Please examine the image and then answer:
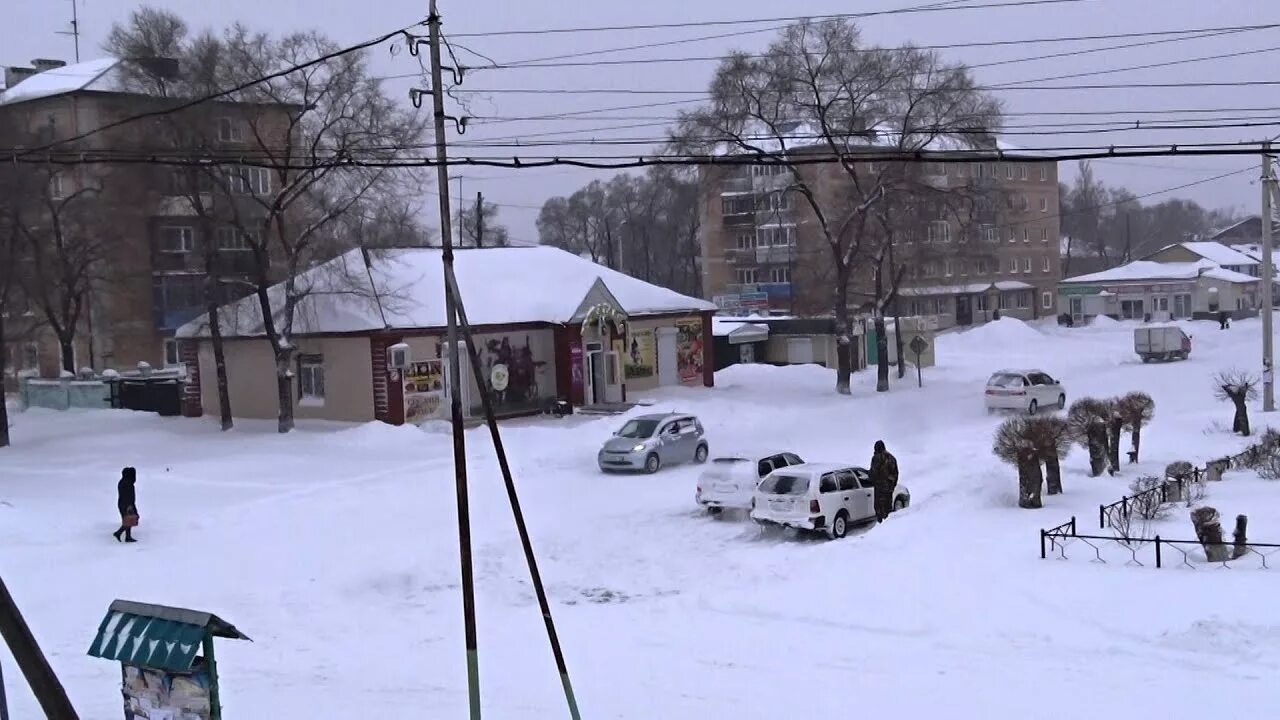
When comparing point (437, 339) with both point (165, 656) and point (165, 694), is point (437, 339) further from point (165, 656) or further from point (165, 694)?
point (165, 656)

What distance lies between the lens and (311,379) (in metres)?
38.2

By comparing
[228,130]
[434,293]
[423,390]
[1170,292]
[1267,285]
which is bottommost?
[423,390]

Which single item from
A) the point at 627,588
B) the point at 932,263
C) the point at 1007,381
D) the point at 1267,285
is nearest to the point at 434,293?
the point at 1007,381

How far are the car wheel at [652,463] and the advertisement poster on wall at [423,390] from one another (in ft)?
32.3

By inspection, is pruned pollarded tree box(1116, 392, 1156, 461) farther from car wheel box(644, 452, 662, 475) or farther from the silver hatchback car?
car wheel box(644, 452, 662, 475)

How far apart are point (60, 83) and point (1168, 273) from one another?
67546 millimetres

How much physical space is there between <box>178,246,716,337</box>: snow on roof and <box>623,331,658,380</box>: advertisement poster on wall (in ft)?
2.83

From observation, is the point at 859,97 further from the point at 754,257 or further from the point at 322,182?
the point at 754,257

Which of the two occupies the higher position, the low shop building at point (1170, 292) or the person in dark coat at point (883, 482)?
the low shop building at point (1170, 292)

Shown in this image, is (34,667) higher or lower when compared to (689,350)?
lower

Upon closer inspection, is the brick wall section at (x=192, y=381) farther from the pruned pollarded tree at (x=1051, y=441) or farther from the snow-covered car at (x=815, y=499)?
the pruned pollarded tree at (x=1051, y=441)

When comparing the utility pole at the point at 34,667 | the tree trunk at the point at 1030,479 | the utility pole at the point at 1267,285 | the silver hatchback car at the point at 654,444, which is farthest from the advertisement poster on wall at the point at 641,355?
the utility pole at the point at 34,667

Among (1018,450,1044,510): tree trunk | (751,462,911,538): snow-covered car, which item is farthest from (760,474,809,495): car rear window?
(1018,450,1044,510): tree trunk

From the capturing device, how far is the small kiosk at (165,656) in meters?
9.05
